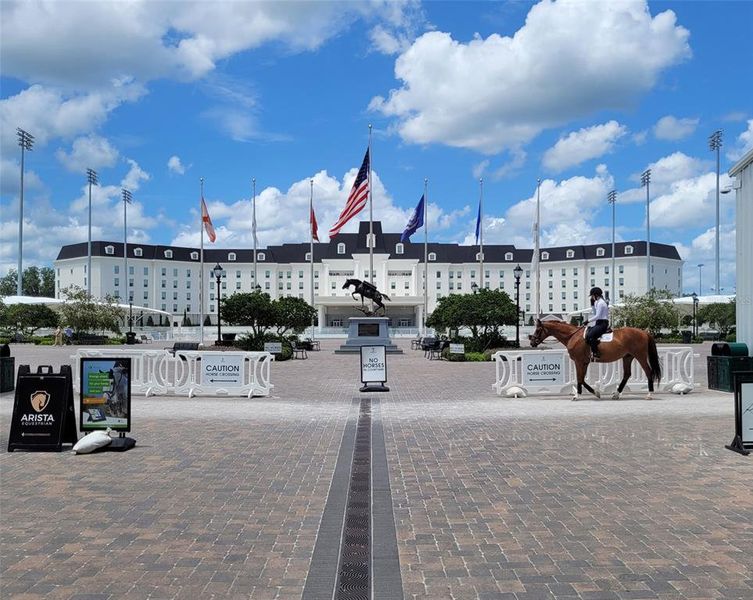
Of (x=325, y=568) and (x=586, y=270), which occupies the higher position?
(x=586, y=270)

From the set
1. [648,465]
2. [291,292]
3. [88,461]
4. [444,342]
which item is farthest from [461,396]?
[291,292]

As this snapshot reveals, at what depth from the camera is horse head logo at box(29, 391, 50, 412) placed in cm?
1048

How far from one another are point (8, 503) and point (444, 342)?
121 ft

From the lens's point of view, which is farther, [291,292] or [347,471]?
[291,292]

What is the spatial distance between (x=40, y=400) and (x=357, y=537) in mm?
6316

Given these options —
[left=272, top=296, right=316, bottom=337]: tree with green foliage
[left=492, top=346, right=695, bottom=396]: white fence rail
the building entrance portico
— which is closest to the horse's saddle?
[left=492, top=346, right=695, bottom=396]: white fence rail

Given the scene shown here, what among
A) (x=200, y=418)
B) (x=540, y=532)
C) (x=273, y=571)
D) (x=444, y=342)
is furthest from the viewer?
(x=444, y=342)

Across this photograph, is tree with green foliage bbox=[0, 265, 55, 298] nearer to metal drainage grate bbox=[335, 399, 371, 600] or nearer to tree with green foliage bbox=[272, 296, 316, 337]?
tree with green foliage bbox=[272, 296, 316, 337]

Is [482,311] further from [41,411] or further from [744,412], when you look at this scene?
[41,411]

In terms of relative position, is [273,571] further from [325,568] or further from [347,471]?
[347,471]

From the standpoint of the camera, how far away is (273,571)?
554 centimetres

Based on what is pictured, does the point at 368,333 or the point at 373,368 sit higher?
the point at 368,333

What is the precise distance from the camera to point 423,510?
7.35 m

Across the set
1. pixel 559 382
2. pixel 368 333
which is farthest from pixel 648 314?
pixel 559 382
